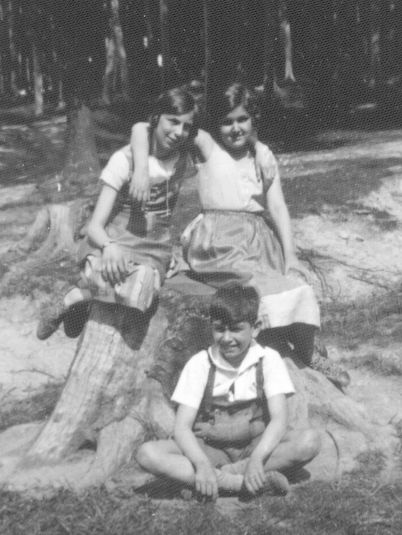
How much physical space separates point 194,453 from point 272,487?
37cm

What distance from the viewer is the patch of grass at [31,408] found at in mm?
5391

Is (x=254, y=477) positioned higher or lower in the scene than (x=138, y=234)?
lower

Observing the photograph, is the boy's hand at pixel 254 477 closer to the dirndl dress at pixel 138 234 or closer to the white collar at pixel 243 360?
the white collar at pixel 243 360

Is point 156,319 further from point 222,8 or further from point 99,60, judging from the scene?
point 99,60

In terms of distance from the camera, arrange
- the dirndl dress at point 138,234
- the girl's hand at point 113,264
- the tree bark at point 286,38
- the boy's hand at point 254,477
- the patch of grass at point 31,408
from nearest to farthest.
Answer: the boy's hand at point 254,477 → the girl's hand at point 113,264 → the dirndl dress at point 138,234 → the patch of grass at point 31,408 → the tree bark at point 286,38

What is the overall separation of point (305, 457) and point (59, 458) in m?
1.36

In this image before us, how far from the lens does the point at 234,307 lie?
157 inches

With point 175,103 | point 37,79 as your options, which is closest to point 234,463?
point 175,103

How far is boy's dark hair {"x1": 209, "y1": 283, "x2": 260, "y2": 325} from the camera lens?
Result: 398 centimetres

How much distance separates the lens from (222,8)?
24.6m

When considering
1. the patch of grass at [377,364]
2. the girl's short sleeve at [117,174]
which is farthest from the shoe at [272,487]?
the patch of grass at [377,364]

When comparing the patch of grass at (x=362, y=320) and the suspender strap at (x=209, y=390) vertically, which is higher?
the suspender strap at (x=209, y=390)

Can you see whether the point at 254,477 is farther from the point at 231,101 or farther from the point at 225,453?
the point at 231,101

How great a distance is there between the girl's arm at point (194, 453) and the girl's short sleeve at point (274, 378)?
36cm
